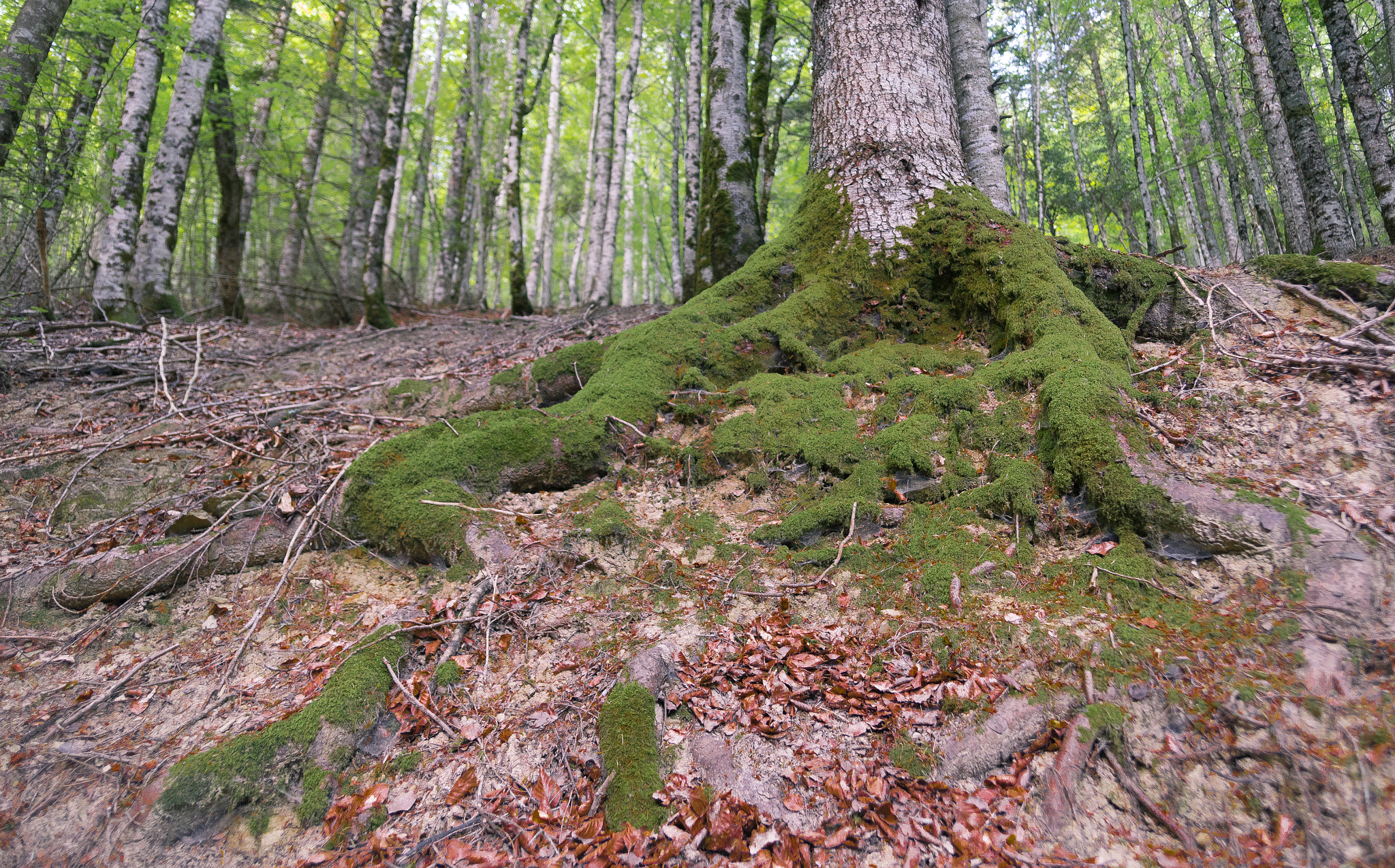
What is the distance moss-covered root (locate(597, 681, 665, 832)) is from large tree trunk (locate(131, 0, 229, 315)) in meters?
9.96

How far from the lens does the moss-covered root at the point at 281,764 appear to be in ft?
7.81

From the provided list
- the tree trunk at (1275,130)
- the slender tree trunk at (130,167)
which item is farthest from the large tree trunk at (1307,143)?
the slender tree trunk at (130,167)

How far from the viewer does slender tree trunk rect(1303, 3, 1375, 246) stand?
1182 centimetres

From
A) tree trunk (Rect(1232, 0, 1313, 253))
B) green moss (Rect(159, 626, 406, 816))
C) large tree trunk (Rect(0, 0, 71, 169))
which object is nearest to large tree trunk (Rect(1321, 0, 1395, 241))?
tree trunk (Rect(1232, 0, 1313, 253))

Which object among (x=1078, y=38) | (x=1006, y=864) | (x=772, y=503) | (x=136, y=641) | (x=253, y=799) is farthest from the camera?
(x=1078, y=38)

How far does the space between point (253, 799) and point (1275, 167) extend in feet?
50.7

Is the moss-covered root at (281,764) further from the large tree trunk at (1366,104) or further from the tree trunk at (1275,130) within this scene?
the tree trunk at (1275,130)

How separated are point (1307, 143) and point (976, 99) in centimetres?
500

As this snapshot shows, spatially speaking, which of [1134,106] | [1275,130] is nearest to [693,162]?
[1275,130]

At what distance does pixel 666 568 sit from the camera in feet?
11.3

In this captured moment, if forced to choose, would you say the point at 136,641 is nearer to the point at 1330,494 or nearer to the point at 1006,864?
the point at 1006,864

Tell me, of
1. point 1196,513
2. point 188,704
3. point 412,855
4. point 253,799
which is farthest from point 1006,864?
point 188,704

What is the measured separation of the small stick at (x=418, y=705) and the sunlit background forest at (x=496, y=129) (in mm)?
5836

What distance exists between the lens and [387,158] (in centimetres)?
1016
